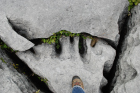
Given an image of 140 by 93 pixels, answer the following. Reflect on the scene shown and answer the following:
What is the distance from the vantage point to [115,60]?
548 centimetres

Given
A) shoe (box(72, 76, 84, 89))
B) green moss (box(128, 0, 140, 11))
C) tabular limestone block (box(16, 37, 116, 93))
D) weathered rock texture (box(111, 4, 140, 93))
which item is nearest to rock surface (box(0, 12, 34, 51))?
tabular limestone block (box(16, 37, 116, 93))

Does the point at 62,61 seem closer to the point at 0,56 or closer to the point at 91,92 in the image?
the point at 91,92

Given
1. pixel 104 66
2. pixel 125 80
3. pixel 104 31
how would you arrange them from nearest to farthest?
pixel 125 80
pixel 104 31
pixel 104 66

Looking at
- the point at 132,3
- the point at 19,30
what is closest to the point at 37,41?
the point at 19,30

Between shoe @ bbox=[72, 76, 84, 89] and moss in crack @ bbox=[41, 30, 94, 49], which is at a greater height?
moss in crack @ bbox=[41, 30, 94, 49]

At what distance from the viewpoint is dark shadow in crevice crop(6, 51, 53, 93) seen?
5347mm

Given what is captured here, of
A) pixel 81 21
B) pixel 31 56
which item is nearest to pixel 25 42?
pixel 31 56

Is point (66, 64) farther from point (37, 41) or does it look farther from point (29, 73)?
point (29, 73)

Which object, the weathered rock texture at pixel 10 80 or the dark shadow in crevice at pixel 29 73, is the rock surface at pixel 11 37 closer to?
the weathered rock texture at pixel 10 80

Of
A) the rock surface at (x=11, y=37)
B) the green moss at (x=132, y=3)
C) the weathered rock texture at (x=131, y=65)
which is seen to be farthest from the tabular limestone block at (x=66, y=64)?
the green moss at (x=132, y=3)

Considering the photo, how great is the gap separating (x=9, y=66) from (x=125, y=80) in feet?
16.1

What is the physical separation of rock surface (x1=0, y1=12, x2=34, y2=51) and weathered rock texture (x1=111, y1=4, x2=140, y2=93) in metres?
4.11

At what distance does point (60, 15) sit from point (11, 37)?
217 cm

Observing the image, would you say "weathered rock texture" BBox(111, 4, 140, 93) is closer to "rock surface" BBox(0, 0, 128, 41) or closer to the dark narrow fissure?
the dark narrow fissure
